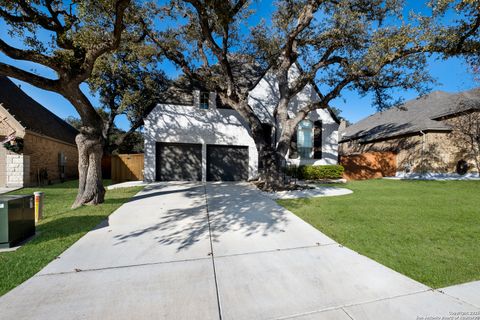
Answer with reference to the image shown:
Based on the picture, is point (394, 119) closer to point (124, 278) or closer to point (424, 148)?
point (424, 148)

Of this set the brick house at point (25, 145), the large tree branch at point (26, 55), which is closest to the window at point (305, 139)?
the large tree branch at point (26, 55)

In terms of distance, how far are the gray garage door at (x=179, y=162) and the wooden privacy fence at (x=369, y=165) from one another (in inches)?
443

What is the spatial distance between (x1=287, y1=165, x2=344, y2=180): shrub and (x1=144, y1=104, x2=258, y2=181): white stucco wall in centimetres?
264

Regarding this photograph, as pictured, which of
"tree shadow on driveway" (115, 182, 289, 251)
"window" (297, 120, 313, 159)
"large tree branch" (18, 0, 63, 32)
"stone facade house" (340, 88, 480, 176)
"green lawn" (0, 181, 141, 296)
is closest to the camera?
"green lawn" (0, 181, 141, 296)

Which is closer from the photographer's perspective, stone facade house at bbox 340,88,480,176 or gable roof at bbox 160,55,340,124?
gable roof at bbox 160,55,340,124

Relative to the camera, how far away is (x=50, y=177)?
13320 mm

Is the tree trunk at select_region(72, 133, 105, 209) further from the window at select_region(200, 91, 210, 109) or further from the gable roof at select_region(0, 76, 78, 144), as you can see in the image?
the gable roof at select_region(0, 76, 78, 144)

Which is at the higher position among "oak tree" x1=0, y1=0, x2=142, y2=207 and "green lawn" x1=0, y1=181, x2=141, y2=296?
"oak tree" x1=0, y1=0, x2=142, y2=207

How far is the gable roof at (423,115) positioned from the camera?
15562 mm

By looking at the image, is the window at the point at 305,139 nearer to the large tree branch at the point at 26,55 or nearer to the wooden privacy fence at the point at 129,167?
the wooden privacy fence at the point at 129,167

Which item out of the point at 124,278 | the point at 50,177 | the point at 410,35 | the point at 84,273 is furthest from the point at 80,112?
the point at 410,35

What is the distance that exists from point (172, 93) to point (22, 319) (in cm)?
1289

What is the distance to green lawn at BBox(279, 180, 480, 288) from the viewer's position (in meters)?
3.11

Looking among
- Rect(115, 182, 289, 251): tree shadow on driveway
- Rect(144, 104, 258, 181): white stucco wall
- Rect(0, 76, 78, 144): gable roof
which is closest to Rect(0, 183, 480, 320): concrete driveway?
Rect(115, 182, 289, 251): tree shadow on driveway
